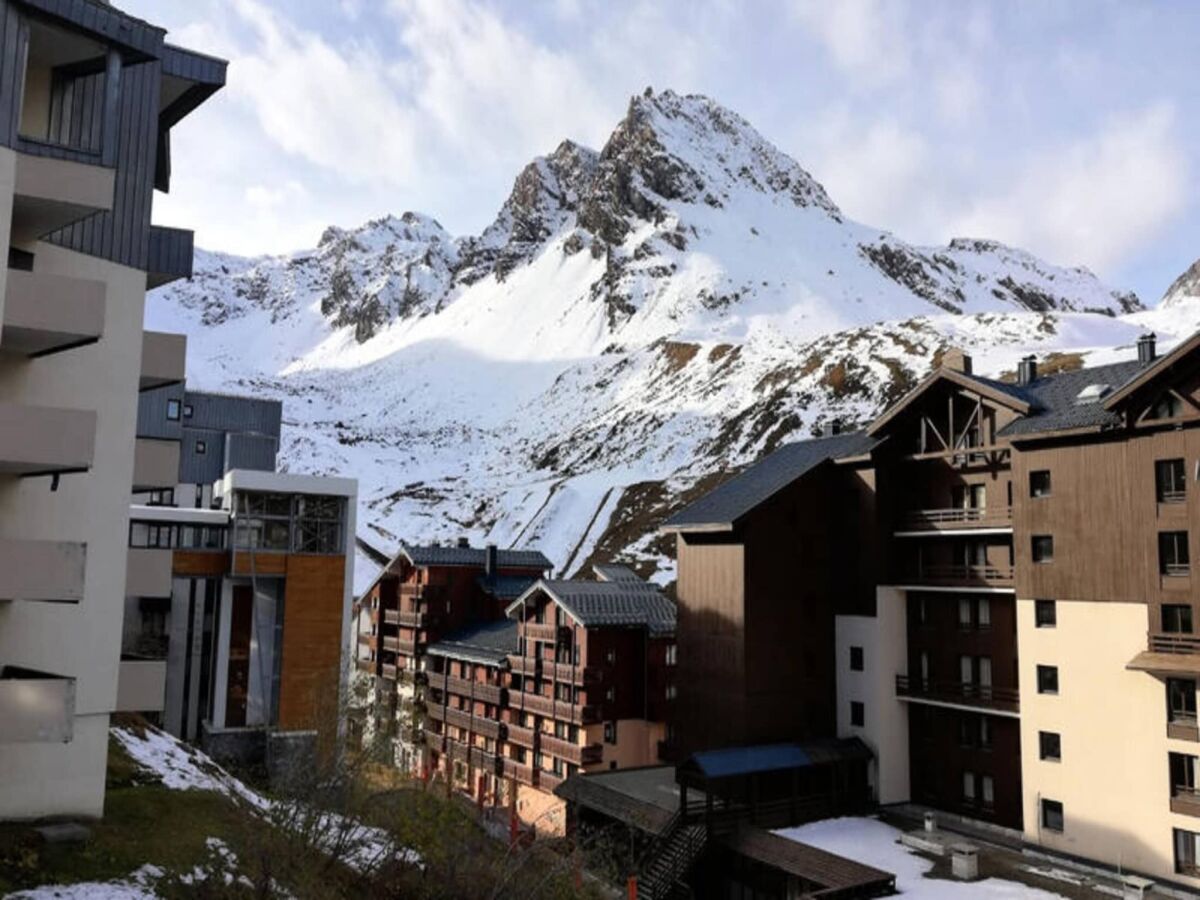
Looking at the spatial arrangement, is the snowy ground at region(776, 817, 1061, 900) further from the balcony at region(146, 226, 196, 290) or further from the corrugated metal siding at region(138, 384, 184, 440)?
the corrugated metal siding at region(138, 384, 184, 440)

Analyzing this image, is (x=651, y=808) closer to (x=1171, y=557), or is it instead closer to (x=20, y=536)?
(x=1171, y=557)

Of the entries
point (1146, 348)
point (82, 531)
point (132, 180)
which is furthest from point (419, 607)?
point (1146, 348)

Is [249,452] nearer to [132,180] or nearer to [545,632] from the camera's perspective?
[545,632]

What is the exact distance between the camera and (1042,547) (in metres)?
36.7

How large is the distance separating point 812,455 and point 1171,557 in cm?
1755

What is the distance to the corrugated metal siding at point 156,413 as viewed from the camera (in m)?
58.4

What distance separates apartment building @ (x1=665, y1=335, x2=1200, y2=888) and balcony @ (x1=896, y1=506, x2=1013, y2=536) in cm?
9

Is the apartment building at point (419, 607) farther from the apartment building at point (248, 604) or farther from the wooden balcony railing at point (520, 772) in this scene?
the apartment building at point (248, 604)

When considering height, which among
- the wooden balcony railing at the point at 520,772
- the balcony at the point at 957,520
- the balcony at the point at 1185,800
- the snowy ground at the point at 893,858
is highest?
the balcony at the point at 957,520

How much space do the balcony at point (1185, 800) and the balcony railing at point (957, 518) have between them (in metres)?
11.1

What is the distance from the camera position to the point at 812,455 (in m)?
46.8

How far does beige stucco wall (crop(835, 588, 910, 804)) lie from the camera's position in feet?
136

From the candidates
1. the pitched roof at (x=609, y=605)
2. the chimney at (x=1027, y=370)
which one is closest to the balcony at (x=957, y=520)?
the chimney at (x=1027, y=370)

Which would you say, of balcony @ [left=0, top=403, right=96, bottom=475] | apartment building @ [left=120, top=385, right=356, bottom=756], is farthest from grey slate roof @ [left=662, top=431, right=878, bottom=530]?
balcony @ [left=0, top=403, right=96, bottom=475]
